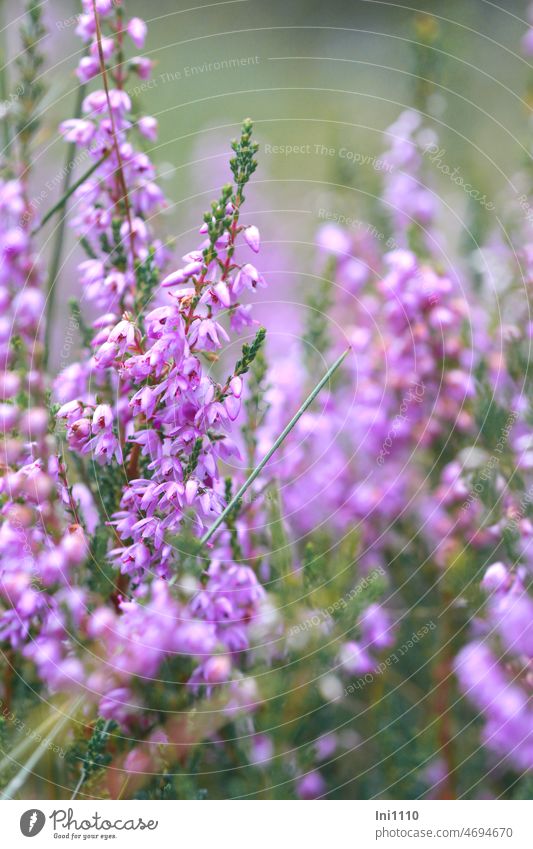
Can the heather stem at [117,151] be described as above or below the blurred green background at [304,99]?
below

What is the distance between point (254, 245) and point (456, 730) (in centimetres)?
65

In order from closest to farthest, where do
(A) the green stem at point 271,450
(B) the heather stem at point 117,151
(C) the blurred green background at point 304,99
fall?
(A) the green stem at point 271,450, (B) the heather stem at point 117,151, (C) the blurred green background at point 304,99

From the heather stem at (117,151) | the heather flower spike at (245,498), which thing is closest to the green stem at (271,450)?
the heather flower spike at (245,498)

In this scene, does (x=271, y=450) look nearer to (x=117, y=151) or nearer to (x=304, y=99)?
(x=117, y=151)

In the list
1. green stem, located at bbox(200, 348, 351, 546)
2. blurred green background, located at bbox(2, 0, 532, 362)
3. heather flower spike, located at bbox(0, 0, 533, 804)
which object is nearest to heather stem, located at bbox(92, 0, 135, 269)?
heather flower spike, located at bbox(0, 0, 533, 804)
